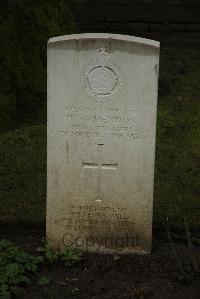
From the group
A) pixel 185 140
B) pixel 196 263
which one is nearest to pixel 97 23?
pixel 185 140

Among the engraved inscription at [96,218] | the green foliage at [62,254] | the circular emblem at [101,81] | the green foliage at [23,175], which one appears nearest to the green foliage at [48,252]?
the green foliage at [62,254]

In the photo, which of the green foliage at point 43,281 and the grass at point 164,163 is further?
the grass at point 164,163

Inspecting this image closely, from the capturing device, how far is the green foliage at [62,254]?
13.1ft

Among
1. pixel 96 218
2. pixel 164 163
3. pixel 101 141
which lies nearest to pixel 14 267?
pixel 96 218

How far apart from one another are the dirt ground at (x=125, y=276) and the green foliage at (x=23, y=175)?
36 centimetres

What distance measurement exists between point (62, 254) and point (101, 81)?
1.12 meters

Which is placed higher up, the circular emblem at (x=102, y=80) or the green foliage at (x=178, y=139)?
the circular emblem at (x=102, y=80)

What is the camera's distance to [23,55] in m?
6.04

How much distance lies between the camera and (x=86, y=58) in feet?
12.5

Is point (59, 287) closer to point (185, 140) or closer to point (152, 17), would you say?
point (185, 140)

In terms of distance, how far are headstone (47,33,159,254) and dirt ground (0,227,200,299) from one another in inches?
4.5

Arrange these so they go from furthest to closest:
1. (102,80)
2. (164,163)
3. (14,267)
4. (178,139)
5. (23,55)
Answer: (23,55) → (178,139) → (164,163) → (102,80) → (14,267)

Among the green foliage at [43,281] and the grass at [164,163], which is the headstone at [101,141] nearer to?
the green foliage at [43,281]

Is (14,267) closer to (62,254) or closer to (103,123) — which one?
(62,254)
